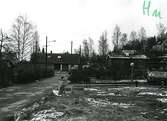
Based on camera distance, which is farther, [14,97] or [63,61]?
[63,61]

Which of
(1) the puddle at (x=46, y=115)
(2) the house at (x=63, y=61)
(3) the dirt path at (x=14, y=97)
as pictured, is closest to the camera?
(1) the puddle at (x=46, y=115)

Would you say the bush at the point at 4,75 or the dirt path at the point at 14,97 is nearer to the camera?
the dirt path at the point at 14,97

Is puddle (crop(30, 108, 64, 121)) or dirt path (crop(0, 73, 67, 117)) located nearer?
puddle (crop(30, 108, 64, 121))

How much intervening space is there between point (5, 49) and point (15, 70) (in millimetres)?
3894

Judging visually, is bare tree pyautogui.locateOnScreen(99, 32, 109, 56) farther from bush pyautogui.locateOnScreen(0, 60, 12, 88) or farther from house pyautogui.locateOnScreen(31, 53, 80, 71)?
bush pyautogui.locateOnScreen(0, 60, 12, 88)

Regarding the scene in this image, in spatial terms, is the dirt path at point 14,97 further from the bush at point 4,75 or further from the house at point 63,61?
the house at point 63,61

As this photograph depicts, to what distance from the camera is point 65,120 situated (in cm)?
1033

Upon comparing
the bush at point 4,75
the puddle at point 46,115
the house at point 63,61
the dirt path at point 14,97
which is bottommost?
the dirt path at point 14,97

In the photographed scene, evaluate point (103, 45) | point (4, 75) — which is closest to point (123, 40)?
point (103, 45)

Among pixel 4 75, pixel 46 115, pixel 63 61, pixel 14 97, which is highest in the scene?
pixel 63 61

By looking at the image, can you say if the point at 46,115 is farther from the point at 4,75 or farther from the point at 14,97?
the point at 4,75

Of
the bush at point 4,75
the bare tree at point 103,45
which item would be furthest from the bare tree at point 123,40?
the bush at point 4,75

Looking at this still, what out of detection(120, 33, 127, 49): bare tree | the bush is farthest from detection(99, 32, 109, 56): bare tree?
the bush

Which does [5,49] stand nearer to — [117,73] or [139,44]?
[117,73]
